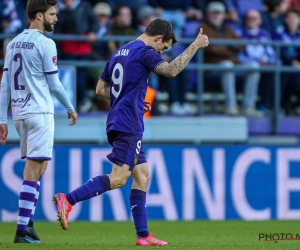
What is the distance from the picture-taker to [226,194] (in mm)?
12430

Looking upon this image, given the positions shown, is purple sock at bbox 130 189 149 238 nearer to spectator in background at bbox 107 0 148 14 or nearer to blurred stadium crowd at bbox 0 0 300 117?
blurred stadium crowd at bbox 0 0 300 117

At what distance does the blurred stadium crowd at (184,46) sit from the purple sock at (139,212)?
5177 mm

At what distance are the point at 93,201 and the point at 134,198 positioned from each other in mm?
4811

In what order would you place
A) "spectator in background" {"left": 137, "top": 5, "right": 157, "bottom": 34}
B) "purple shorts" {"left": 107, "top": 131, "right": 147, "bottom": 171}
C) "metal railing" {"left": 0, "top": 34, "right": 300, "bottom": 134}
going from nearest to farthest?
1. "purple shorts" {"left": 107, "top": 131, "right": 147, "bottom": 171}
2. "metal railing" {"left": 0, "top": 34, "right": 300, "bottom": 134}
3. "spectator in background" {"left": 137, "top": 5, "right": 157, "bottom": 34}

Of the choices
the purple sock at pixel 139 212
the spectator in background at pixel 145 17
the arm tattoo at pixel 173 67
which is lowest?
the purple sock at pixel 139 212

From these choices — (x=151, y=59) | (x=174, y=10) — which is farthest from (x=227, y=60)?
(x=151, y=59)

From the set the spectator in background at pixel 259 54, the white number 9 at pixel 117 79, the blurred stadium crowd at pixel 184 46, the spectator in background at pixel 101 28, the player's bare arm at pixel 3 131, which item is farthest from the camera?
the spectator in background at pixel 259 54

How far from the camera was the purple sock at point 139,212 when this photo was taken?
24.1ft

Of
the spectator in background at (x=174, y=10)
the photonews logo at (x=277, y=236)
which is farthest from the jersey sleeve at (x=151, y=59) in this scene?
the spectator in background at (x=174, y=10)

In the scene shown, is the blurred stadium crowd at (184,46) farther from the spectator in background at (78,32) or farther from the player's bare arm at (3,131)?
the player's bare arm at (3,131)

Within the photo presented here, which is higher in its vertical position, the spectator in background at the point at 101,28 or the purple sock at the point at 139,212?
the spectator in background at the point at 101,28

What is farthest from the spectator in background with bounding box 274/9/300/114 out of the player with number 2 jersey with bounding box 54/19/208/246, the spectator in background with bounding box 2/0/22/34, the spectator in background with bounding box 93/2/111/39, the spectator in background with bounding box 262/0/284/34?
the player with number 2 jersey with bounding box 54/19/208/246

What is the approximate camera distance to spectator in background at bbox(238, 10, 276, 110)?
13388 mm

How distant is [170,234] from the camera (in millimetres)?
9492
